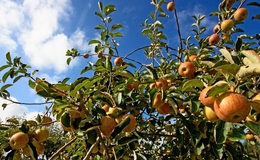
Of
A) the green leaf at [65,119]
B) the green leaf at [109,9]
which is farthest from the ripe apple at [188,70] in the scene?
the green leaf at [109,9]

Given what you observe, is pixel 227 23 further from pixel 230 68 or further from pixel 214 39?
pixel 230 68

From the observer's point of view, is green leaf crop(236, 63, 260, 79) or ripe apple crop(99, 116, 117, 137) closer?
green leaf crop(236, 63, 260, 79)

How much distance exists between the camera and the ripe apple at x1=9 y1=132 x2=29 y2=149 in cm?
159

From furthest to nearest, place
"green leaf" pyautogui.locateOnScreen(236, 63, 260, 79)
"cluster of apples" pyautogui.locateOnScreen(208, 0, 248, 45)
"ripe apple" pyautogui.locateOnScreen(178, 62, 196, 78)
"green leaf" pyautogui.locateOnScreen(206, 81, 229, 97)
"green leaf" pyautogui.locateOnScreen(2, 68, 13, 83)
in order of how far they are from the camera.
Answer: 1. "cluster of apples" pyautogui.locateOnScreen(208, 0, 248, 45)
2. "green leaf" pyautogui.locateOnScreen(2, 68, 13, 83)
3. "ripe apple" pyautogui.locateOnScreen(178, 62, 196, 78)
4. "green leaf" pyautogui.locateOnScreen(206, 81, 229, 97)
5. "green leaf" pyautogui.locateOnScreen(236, 63, 260, 79)

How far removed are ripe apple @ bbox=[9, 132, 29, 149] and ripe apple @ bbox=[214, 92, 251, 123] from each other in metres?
1.34

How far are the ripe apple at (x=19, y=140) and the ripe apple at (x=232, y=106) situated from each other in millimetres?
1339

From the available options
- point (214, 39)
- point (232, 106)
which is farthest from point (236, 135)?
point (214, 39)

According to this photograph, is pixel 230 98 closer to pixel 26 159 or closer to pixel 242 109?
pixel 242 109

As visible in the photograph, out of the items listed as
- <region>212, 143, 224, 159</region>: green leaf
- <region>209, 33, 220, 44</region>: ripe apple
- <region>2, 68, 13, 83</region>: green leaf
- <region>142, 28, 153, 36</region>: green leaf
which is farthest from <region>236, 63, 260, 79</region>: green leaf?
<region>142, 28, 153, 36</region>: green leaf

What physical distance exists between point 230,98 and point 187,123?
33.2 inches

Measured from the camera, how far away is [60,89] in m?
1.61

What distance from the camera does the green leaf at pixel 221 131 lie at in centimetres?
137

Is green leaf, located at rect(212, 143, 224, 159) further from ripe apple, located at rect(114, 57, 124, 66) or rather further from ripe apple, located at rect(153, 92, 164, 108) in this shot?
ripe apple, located at rect(114, 57, 124, 66)

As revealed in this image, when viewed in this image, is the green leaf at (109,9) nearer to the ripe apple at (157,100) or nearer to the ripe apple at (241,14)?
the ripe apple at (241,14)
